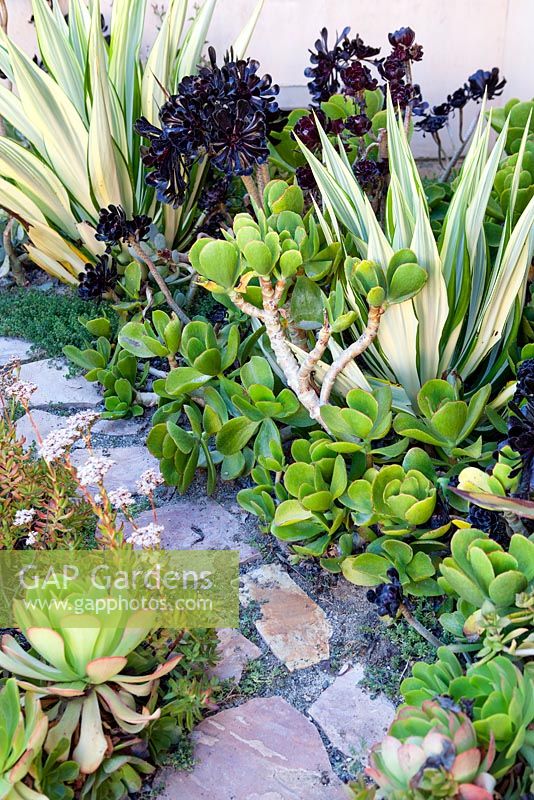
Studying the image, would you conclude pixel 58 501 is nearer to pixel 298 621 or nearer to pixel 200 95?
pixel 298 621

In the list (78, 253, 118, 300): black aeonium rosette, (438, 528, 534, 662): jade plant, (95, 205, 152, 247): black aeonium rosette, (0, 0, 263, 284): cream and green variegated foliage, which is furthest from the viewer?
(0, 0, 263, 284): cream and green variegated foliage

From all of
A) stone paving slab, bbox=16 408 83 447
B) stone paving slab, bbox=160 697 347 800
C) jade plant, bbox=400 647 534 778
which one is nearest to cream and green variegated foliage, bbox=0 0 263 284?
stone paving slab, bbox=16 408 83 447

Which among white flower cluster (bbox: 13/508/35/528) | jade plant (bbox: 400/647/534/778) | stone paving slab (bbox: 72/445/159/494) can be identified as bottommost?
jade plant (bbox: 400/647/534/778)

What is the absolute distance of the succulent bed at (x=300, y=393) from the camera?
1.42m

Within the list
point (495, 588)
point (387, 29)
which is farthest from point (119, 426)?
point (387, 29)

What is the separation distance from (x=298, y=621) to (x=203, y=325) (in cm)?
86

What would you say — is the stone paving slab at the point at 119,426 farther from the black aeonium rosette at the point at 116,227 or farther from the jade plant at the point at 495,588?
the jade plant at the point at 495,588

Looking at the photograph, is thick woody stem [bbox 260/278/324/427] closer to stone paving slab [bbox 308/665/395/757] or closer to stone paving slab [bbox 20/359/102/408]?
stone paving slab [bbox 308/665/395/757]

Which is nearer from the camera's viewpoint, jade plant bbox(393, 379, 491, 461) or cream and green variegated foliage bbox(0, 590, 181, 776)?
cream and green variegated foliage bbox(0, 590, 181, 776)

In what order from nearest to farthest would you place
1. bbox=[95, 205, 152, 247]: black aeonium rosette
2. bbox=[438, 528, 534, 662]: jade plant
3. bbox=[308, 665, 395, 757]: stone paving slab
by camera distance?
bbox=[438, 528, 534, 662]: jade plant
bbox=[308, 665, 395, 757]: stone paving slab
bbox=[95, 205, 152, 247]: black aeonium rosette

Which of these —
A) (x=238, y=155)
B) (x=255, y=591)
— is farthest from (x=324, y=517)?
(x=238, y=155)

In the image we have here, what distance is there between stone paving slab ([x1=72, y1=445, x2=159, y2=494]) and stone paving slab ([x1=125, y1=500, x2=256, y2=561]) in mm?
155

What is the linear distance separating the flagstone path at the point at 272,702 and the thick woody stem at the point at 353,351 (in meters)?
0.45

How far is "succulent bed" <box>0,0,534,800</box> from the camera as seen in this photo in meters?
1.42
